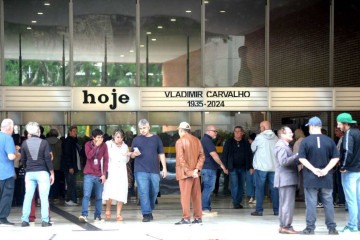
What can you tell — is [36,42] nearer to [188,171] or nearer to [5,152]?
[5,152]

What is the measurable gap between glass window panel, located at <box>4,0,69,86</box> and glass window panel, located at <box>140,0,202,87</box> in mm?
1769

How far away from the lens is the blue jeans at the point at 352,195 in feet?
42.2

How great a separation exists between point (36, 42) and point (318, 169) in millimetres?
8540

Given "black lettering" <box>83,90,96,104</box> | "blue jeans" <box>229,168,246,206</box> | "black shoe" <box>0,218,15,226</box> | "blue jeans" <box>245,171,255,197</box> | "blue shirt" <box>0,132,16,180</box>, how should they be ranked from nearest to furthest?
"blue shirt" <box>0,132,16,180</box>, "black shoe" <box>0,218,15,226</box>, "blue jeans" <box>229,168,246,206</box>, "blue jeans" <box>245,171,255,197</box>, "black lettering" <box>83,90,96,104</box>

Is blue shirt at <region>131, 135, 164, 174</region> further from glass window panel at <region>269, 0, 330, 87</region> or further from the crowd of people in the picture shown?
glass window panel at <region>269, 0, 330, 87</region>

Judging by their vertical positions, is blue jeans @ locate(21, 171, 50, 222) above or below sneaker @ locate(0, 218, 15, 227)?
above

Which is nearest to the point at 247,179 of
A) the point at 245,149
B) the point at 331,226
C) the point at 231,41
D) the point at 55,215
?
the point at 245,149

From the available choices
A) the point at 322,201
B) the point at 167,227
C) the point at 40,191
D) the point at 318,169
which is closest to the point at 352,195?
the point at 322,201

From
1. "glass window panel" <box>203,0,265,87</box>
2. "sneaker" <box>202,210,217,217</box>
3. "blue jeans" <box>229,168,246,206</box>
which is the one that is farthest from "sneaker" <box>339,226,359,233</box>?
"glass window panel" <box>203,0,265,87</box>

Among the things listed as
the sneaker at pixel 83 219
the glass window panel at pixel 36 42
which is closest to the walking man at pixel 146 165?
the sneaker at pixel 83 219

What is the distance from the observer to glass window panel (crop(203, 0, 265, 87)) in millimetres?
19422

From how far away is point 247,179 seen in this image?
18.5 m

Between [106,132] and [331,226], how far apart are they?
7743 mm

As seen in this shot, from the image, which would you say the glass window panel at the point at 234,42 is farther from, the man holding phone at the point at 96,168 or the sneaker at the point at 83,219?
the sneaker at the point at 83,219
